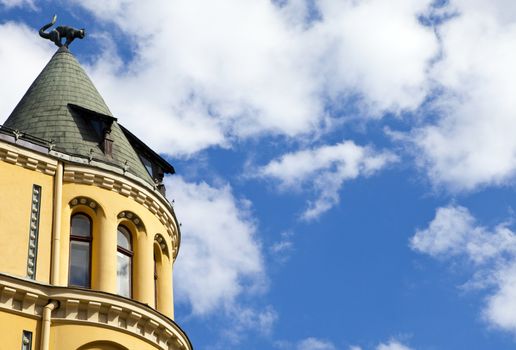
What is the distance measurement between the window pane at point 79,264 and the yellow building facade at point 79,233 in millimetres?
29

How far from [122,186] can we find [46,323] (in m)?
5.18

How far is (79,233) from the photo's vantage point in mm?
28438

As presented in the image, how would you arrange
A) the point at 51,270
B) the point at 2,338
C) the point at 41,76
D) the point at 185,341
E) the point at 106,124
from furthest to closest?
the point at 41,76 → the point at 106,124 → the point at 185,341 → the point at 51,270 → the point at 2,338

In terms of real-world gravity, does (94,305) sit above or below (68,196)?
below

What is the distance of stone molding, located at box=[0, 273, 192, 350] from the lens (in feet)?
84.7

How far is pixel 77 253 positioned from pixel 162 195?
3.82 m

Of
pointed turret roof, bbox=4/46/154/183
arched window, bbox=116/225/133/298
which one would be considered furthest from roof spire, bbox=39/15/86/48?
arched window, bbox=116/225/133/298

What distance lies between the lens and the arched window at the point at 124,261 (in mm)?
28359

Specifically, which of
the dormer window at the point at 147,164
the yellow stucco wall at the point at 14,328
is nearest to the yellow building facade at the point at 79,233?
the yellow stucco wall at the point at 14,328

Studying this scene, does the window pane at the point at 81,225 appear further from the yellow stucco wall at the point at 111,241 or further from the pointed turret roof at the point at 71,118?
the pointed turret roof at the point at 71,118

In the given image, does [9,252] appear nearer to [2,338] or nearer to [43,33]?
[2,338]

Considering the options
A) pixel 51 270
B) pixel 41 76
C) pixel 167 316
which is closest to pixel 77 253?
pixel 51 270

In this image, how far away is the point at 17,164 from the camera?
28.2 metres

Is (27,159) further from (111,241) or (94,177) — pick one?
(111,241)
